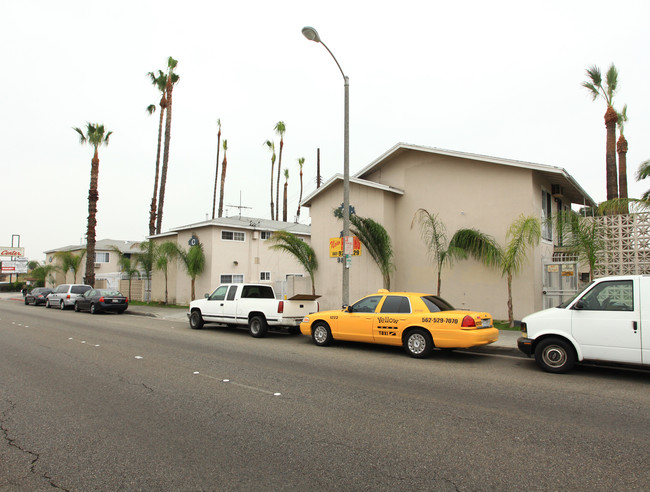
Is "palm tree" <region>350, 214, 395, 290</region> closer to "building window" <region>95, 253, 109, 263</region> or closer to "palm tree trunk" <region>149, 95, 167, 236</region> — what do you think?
"palm tree trunk" <region>149, 95, 167, 236</region>

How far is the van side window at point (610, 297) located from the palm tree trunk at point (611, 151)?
1555cm

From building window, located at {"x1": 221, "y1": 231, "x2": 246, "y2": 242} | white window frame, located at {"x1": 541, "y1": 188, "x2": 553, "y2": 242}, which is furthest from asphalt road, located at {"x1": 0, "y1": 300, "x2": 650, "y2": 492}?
building window, located at {"x1": 221, "y1": 231, "x2": 246, "y2": 242}

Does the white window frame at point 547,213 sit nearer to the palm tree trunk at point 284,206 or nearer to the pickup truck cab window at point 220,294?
the pickup truck cab window at point 220,294

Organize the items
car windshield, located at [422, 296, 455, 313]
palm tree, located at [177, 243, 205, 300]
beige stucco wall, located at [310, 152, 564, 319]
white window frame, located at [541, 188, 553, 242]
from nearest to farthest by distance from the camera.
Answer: car windshield, located at [422, 296, 455, 313] → beige stucco wall, located at [310, 152, 564, 319] → white window frame, located at [541, 188, 553, 242] → palm tree, located at [177, 243, 205, 300]

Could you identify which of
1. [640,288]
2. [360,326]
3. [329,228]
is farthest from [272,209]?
[640,288]

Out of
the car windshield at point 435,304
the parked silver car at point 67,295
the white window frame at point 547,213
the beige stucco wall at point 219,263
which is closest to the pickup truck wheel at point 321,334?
the car windshield at point 435,304

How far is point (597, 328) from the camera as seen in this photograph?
7672 mm

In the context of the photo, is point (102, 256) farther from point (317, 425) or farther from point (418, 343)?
point (317, 425)

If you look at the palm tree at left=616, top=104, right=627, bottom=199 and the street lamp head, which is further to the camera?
the palm tree at left=616, top=104, right=627, bottom=199

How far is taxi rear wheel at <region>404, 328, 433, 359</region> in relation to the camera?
31.2 feet

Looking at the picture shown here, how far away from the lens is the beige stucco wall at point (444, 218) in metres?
15.1

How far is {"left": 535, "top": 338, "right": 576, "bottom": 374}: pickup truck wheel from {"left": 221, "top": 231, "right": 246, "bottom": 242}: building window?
21.7 meters

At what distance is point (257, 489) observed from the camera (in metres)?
3.57

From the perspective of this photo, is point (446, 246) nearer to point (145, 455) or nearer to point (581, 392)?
point (581, 392)
